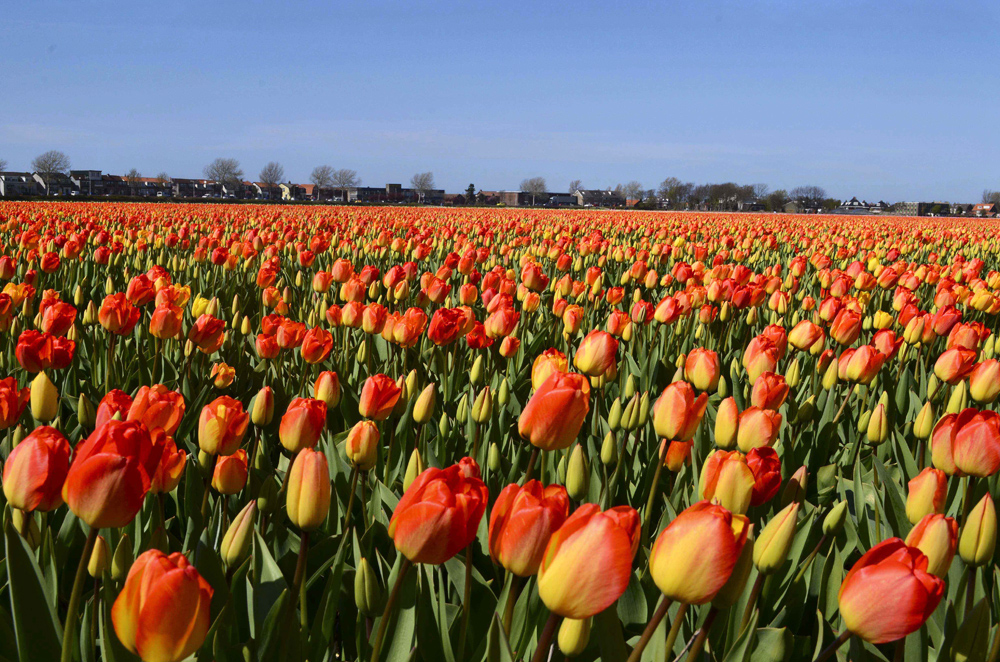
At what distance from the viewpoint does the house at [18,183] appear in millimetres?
86750

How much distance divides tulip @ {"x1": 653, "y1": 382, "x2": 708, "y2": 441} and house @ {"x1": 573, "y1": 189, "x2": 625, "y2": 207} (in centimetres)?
9265

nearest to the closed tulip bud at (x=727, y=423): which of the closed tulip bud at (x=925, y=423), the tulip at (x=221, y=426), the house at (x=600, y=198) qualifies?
the closed tulip bud at (x=925, y=423)

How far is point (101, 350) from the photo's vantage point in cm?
330

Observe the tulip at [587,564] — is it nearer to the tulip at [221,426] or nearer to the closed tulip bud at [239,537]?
the closed tulip bud at [239,537]

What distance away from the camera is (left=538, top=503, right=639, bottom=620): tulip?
0.81 meters

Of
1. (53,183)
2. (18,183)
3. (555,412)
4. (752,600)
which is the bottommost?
(752,600)

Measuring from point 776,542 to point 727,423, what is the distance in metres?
0.60

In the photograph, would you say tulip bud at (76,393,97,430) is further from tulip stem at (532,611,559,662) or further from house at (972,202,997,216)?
house at (972,202,997,216)

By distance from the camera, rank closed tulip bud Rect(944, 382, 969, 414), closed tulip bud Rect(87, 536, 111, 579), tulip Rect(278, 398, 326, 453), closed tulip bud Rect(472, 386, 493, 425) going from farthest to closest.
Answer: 1. closed tulip bud Rect(944, 382, 969, 414)
2. closed tulip bud Rect(472, 386, 493, 425)
3. tulip Rect(278, 398, 326, 453)
4. closed tulip bud Rect(87, 536, 111, 579)

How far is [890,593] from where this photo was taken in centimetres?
89

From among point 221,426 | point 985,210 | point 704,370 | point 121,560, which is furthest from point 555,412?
point 985,210

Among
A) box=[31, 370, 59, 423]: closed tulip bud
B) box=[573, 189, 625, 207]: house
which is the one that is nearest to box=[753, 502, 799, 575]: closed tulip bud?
box=[31, 370, 59, 423]: closed tulip bud

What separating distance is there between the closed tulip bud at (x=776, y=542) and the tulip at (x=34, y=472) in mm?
1135

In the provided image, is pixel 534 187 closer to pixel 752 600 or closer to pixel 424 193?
pixel 424 193
